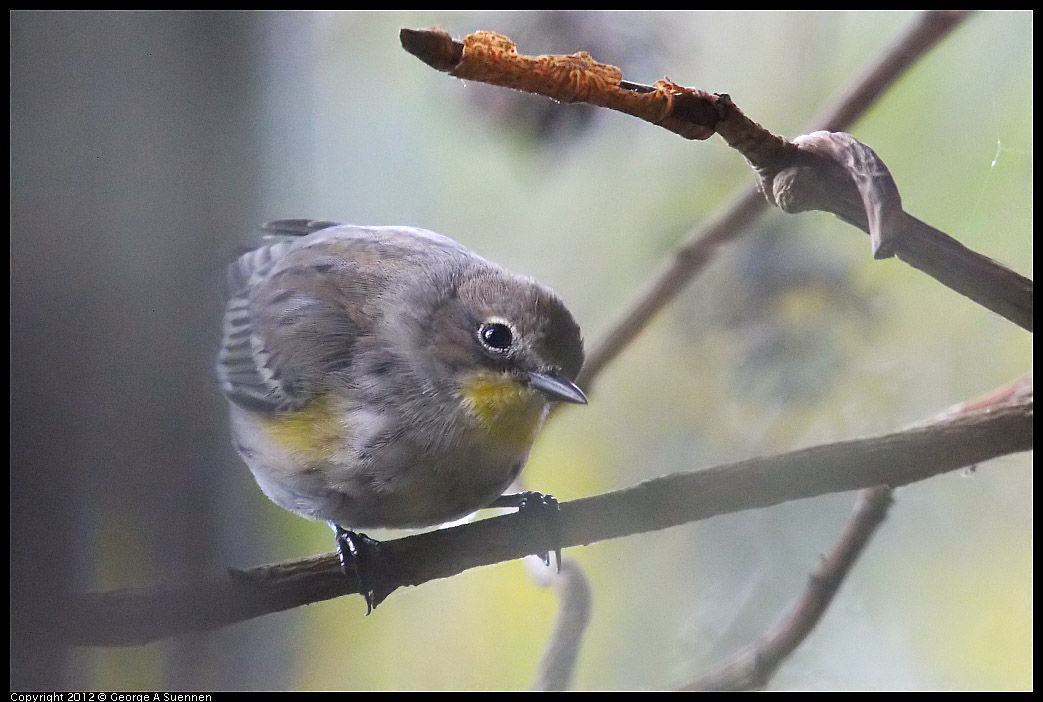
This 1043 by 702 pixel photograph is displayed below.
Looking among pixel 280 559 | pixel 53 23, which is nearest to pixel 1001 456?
pixel 280 559

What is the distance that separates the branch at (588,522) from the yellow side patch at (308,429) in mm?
88

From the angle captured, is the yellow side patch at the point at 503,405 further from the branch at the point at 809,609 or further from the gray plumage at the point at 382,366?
the branch at the point at 809,609

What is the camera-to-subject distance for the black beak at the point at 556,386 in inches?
22.7

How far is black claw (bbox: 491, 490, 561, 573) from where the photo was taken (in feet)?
2.10

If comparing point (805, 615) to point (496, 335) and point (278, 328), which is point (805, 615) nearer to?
point (496, 335)

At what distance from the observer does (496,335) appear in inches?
24.4

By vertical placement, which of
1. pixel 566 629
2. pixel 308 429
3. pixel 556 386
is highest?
pixel 556 386

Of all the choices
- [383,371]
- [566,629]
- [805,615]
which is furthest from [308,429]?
[805,615]

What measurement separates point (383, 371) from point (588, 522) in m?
0.22

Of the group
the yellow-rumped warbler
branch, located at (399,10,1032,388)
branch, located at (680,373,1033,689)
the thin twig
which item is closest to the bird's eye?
the yellow-rumped warbler

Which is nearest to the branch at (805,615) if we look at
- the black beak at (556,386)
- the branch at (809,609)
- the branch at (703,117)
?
the branch at (809,609)

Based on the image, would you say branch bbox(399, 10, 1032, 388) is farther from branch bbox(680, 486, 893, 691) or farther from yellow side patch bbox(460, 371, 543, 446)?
branch bbox(680, 486, 893, 691)

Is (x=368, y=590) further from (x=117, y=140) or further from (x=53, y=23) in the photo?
(x=53, y=23)

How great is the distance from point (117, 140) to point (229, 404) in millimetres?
241
